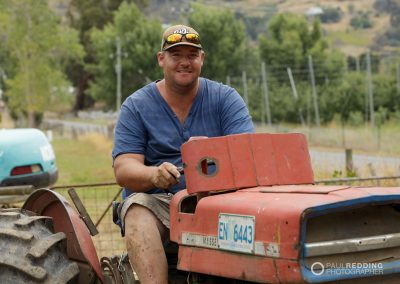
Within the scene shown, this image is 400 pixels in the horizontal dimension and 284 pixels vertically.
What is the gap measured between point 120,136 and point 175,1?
129 meters

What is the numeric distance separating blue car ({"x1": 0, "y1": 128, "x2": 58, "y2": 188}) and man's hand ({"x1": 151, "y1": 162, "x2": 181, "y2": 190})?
20.3 feet

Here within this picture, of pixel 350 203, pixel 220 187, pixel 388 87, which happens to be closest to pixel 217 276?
pixel 220 187

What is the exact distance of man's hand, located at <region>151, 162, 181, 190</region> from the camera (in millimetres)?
5152

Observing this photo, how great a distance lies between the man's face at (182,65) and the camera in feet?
19.1

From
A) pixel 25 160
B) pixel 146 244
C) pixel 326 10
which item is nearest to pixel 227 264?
pixel 146 244

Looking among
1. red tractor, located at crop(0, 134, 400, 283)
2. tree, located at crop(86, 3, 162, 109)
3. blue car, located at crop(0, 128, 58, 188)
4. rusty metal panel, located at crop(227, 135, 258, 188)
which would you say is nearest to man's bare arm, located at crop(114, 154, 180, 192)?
red tractor, located at crop(0, 134, 400, 283)

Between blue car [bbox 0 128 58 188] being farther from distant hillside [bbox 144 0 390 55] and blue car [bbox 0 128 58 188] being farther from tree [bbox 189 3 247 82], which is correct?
distant hillside [bbox 144 0 390 55]

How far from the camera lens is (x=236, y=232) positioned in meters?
4.59

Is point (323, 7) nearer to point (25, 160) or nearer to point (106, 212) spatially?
point (25, 160)

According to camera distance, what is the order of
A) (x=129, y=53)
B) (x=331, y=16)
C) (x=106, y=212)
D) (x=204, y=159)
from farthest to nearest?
(x=331, y=16)
(x=129, y=53)
(x=106, y=212)
(x=204, y=159)

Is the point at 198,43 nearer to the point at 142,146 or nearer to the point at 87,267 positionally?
the point at 142,146

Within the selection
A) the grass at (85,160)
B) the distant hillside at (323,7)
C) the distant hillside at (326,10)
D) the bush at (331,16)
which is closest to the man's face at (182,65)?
the grass at (85,160)

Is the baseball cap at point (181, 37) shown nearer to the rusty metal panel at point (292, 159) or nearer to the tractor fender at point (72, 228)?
the rusty metal panel at point (292, 159)

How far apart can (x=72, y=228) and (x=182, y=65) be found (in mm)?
1187
